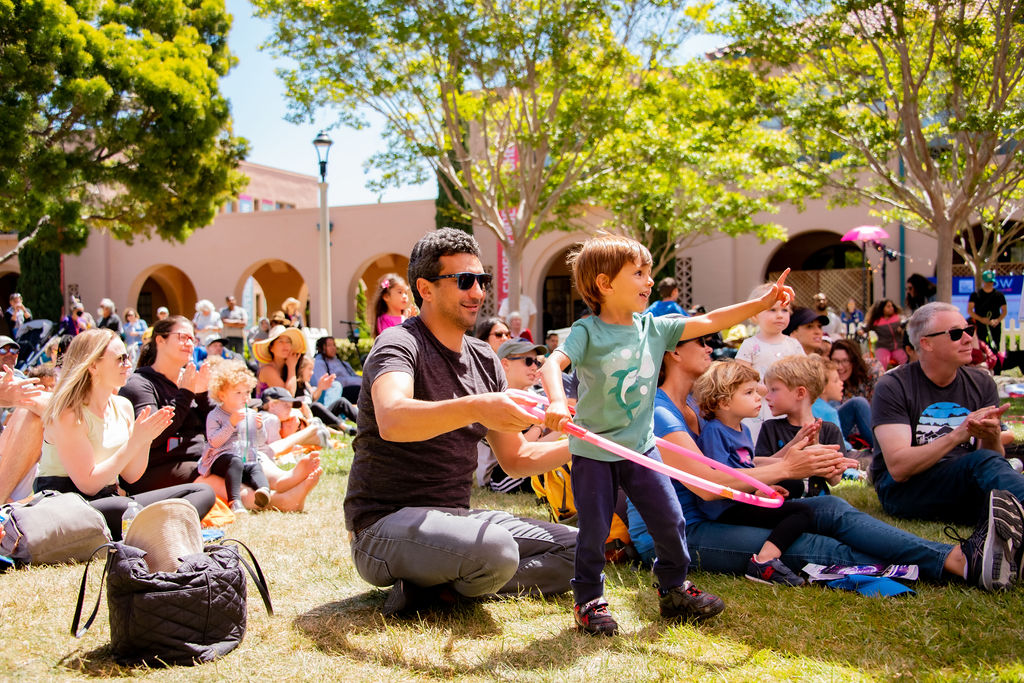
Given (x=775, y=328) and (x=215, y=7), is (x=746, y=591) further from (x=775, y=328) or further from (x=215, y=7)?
(x=215, y=7)

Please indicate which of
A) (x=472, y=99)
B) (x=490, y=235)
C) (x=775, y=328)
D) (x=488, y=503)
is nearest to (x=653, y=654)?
(x=488, y=503)

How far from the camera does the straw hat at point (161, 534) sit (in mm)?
3156

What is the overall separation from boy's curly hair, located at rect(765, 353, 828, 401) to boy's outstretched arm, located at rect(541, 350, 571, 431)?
2.06m

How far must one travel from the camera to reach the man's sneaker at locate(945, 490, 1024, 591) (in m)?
3.47

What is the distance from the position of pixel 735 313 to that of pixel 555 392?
0.94 meters

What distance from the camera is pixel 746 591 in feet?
12.3

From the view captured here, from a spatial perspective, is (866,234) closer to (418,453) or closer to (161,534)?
(418,453)

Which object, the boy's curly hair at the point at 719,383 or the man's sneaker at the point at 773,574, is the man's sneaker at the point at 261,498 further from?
the man's sneaker at the point at 773,574

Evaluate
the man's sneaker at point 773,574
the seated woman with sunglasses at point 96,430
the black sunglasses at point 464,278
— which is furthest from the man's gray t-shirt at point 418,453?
the man's sneaker at point 773,574

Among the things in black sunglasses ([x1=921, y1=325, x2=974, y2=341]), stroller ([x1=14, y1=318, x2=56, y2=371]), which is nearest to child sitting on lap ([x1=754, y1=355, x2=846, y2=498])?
black sunglasses ([x1=921, y1=325, x2=974, y2=341])

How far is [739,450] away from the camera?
4.14 m

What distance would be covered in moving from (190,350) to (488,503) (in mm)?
2292

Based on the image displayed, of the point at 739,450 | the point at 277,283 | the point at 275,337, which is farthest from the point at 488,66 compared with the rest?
the point at 277,283

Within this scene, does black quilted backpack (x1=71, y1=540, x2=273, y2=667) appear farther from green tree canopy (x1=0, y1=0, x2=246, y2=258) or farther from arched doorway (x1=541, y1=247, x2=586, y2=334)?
arched doorway (x1=541, y1=247, x2=586, y2=334)
